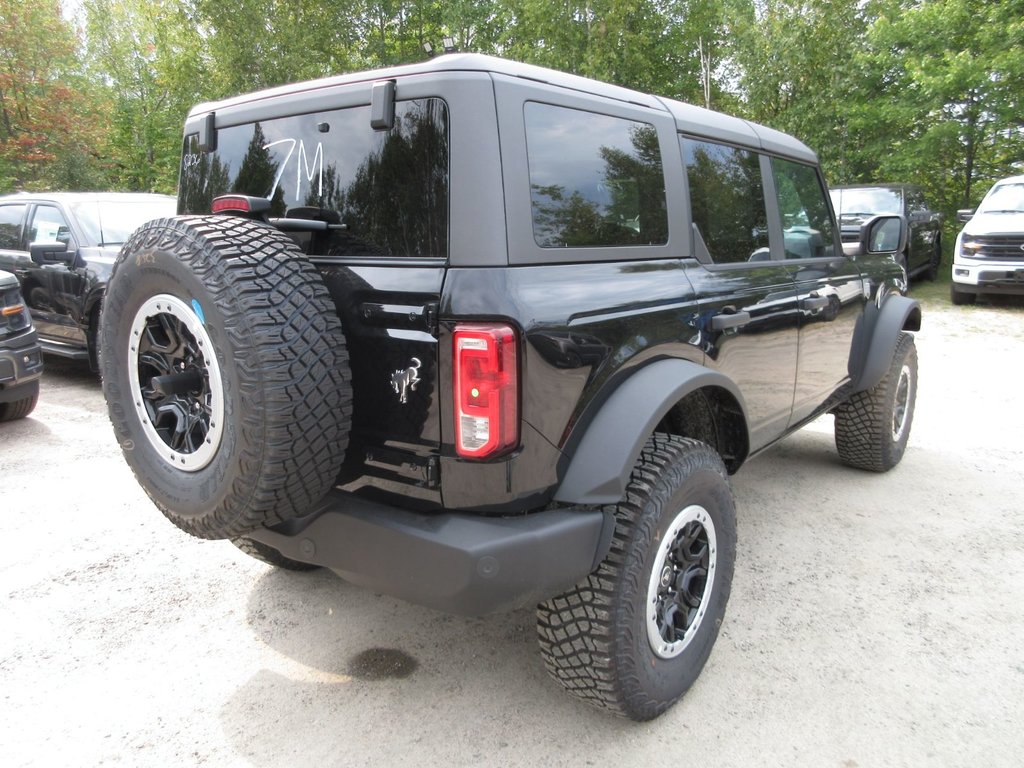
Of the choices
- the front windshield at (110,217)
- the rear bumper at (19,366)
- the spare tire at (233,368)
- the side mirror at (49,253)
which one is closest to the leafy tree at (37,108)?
the front windshield at (110,217)

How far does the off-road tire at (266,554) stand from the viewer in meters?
2.96

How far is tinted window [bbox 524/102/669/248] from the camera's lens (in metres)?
2.10

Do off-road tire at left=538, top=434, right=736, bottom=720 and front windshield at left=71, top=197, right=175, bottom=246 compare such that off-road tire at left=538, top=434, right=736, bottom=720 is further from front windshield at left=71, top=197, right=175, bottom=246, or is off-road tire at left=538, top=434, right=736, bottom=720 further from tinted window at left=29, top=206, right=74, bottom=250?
tinted window at left=29, top=206, right=74, bottom=250

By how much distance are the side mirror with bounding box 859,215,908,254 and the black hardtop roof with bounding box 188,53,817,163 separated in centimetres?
70

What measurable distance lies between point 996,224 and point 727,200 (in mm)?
10257

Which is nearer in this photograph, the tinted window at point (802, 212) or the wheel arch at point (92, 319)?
the tinted window at point (802, 212)

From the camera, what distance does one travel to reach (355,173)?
7.19 ft

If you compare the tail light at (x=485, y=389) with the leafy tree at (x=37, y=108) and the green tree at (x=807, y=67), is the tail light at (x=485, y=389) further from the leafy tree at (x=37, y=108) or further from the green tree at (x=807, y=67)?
the leafy tree at (x=37, y=108)

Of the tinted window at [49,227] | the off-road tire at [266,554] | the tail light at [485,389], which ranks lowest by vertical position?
the off-road tire at [266,554]

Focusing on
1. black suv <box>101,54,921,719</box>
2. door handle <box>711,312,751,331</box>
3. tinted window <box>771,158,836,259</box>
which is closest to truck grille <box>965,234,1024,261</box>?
tinted window <box>771,158,836,259</box>

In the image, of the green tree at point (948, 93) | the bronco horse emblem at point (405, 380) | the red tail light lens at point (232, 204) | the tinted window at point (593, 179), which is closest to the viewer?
the bronco horse emblem at point (405, 380)

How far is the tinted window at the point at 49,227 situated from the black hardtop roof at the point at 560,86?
4.73m

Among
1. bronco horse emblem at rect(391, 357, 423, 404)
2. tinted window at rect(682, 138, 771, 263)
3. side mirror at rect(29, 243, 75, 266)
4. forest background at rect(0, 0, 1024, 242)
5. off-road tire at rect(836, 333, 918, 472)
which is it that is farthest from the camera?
forest background at rect(0, 0, 1024, 242)

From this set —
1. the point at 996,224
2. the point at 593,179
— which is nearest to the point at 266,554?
the point at 593,179
